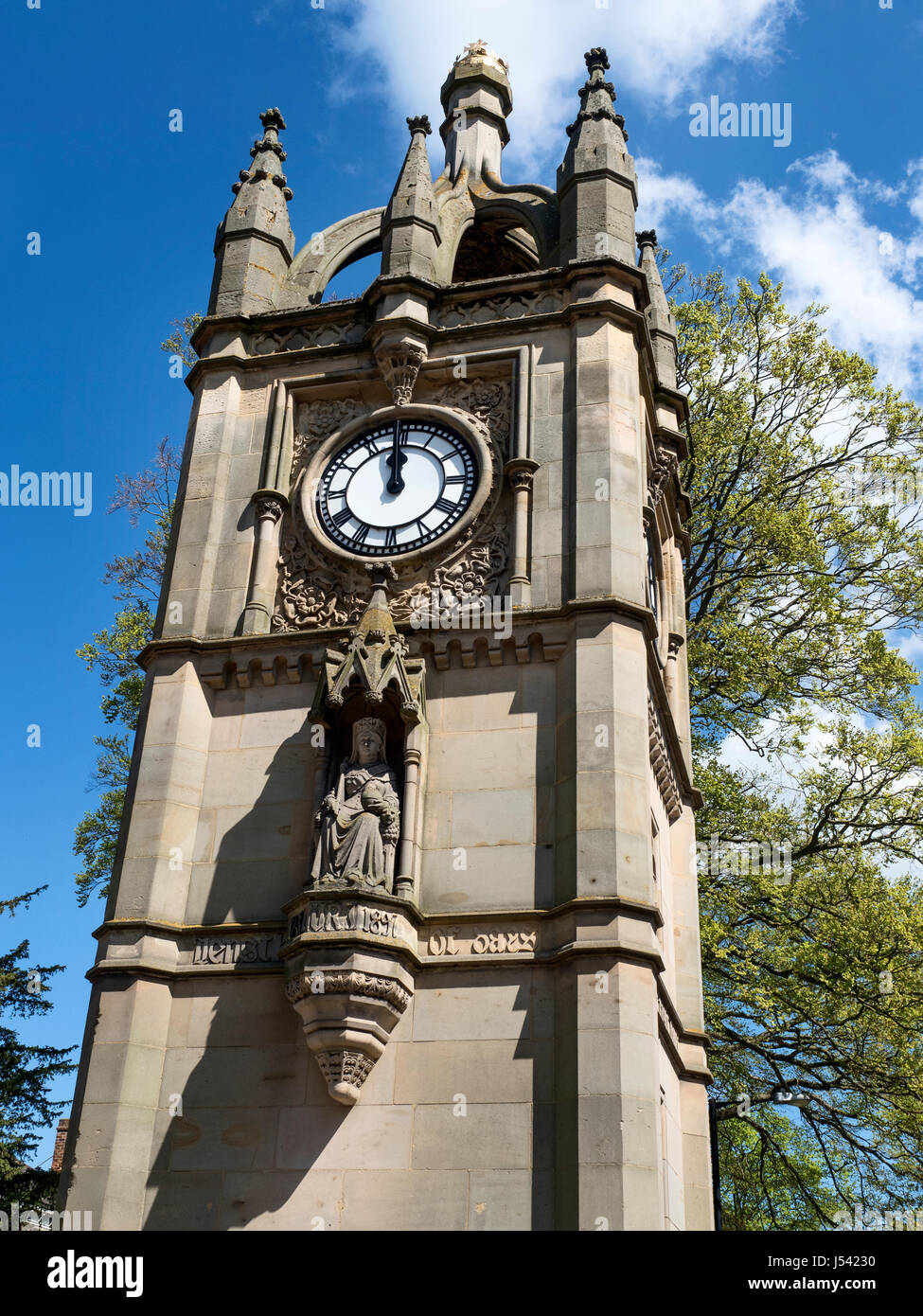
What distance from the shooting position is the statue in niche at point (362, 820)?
1291cm

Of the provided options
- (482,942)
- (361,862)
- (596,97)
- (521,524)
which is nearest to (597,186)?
(596,97)

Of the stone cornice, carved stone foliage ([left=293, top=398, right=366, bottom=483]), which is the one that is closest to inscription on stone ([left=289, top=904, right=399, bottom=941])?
the stone cornice

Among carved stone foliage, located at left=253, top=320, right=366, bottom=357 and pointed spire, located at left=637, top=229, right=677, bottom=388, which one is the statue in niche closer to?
carved stone foliage, located at left=253, top=320, right=366, bottom=357

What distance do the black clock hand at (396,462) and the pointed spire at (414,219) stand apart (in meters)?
2.02

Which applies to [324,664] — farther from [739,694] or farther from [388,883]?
[739,694]

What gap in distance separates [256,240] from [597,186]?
14.4 feet

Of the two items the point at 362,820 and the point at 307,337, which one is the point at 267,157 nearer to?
the point at 307,337

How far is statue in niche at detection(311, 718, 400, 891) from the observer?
12906 mm

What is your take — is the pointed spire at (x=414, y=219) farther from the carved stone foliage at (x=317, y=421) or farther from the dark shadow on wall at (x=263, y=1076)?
the dark shadow on wall at (x=263, y=1076)

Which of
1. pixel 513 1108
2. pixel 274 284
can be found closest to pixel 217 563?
pixel 274 284

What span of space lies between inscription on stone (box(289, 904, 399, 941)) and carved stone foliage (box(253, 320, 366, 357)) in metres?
7.24

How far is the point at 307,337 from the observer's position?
56.3ft

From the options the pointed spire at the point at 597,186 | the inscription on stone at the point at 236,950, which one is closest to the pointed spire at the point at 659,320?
the pointed spire at the point at 597,186

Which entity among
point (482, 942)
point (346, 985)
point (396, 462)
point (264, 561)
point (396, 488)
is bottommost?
point (346, 985)
